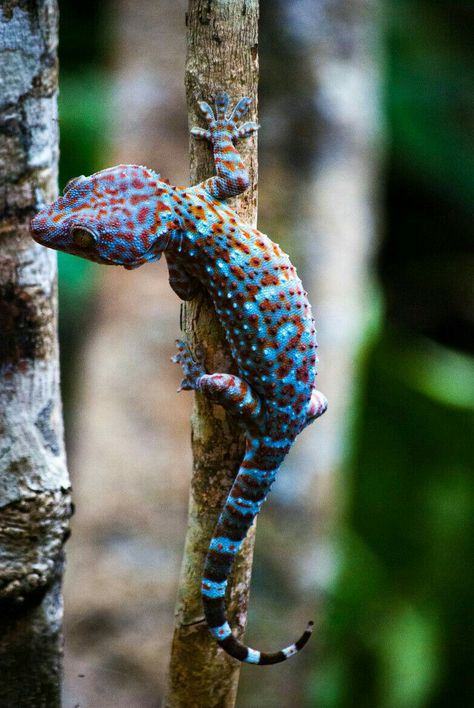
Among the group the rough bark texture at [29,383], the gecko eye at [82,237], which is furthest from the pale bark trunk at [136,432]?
the gecko eye at [82,237]

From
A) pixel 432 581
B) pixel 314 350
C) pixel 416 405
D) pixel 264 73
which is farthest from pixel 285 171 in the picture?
pixel 432 581

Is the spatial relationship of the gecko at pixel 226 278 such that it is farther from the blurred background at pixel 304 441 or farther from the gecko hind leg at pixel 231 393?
the blurred background at pixel 304 441

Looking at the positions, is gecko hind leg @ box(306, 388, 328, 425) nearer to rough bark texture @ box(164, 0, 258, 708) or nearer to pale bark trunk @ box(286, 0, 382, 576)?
rough bark texture @ box(164, 0, 258, 708)

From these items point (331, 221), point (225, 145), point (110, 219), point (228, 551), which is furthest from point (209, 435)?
point (331, 221)

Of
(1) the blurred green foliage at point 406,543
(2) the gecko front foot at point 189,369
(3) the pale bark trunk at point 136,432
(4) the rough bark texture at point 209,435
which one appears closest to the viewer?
(4) the rough bark texture at point 209,435

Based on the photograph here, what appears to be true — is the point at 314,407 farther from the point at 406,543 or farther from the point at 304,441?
the point at 406,543

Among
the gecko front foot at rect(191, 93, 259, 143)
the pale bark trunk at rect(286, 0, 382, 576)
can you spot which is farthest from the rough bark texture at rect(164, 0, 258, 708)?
the pale bark trunk at rect(286, 0, 382, 576)

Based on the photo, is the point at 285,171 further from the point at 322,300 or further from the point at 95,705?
the point at 95,705
